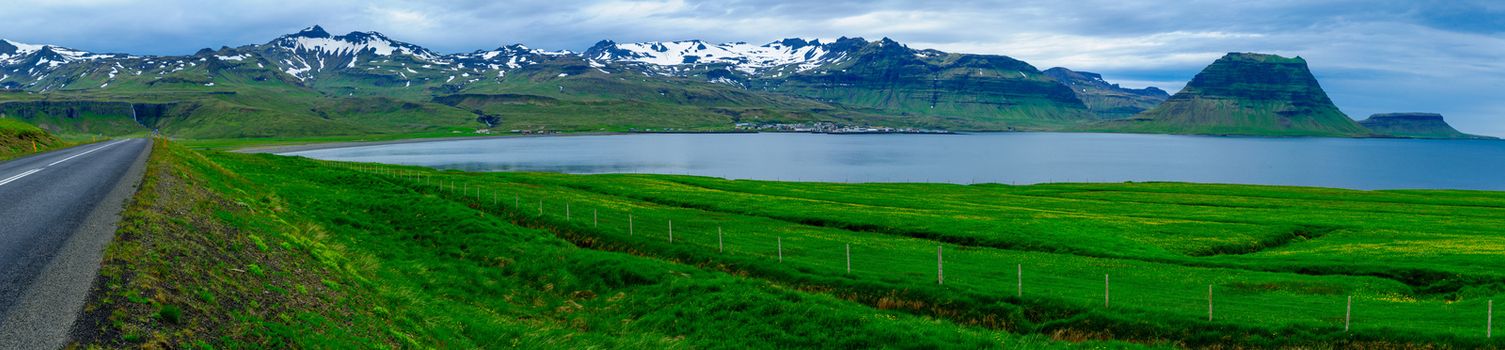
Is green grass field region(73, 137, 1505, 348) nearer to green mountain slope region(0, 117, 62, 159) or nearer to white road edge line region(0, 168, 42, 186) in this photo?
white road edge line region(0, 168, 42, 186)

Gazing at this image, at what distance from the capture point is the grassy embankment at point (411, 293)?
1886 cm

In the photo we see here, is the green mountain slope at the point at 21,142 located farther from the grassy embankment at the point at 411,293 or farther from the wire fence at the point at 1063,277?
the wire fence at the point at 1063,277

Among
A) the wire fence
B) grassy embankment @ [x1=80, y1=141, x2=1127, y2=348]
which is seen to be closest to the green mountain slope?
grassy embankment @ [x1=80, y1=141, x2=1127, y2=348]

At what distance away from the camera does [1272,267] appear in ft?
150

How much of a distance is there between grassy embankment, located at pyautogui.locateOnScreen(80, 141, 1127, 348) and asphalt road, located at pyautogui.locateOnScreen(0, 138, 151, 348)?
2.07ft

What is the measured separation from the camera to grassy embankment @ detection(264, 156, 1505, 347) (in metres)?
32.0

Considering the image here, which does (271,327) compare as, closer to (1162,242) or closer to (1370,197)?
(1162,242)

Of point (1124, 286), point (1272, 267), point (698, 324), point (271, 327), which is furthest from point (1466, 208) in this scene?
point (271, 327)

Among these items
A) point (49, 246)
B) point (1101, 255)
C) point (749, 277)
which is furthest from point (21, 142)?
point (1101, 255)

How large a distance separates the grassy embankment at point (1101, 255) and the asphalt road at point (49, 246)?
25678 mm

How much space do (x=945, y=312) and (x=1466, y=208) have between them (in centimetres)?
9397

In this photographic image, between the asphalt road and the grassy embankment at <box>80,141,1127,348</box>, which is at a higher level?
the asphalt road

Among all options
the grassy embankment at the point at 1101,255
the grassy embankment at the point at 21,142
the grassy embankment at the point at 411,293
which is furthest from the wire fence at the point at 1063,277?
the grassy embankment at the point at 21,142

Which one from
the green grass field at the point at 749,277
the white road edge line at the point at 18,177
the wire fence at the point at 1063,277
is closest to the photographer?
the green grass field at the point at 749,277
